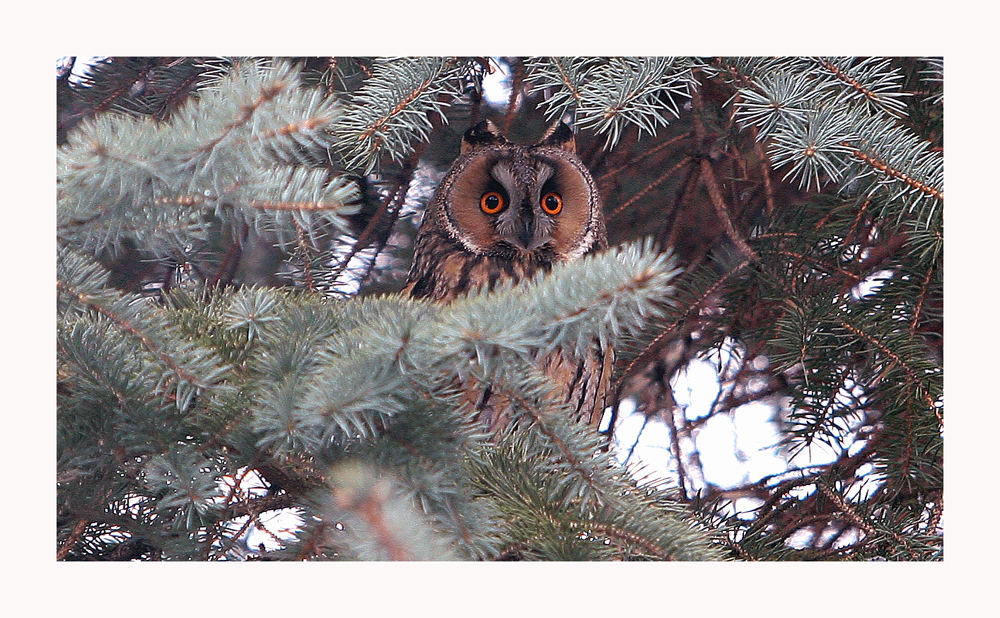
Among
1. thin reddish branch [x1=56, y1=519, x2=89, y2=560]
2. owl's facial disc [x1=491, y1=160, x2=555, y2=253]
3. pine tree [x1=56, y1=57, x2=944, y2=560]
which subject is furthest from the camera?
owl's facial disc [x1=491, y1=160, x2=555, y2=253]

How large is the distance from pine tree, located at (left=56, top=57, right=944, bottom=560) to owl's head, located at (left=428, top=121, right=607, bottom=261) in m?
0.05

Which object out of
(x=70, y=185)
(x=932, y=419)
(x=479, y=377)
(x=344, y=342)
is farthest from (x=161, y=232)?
(x=932, y=419)

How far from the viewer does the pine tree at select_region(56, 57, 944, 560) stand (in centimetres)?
76

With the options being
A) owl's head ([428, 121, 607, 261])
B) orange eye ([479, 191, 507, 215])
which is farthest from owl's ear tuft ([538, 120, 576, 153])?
orange eye ([479, 191, 507, 215])

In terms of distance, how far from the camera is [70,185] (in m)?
0.78

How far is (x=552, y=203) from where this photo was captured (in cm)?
141

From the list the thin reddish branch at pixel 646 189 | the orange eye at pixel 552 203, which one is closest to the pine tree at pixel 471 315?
the thin reddish branch at pixel 646 189

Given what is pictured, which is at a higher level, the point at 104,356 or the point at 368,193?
the point at 368,193

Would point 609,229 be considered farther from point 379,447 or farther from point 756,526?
point 379,447

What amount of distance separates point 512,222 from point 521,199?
4 cm

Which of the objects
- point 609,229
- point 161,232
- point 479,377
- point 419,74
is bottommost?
point 479,377

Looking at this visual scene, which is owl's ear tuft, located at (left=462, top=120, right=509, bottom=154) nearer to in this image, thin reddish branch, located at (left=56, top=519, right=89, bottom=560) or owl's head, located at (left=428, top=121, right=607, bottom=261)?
owl's head, located at (left=428, top=121, right=607, bottom=261)

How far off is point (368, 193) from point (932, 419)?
96cm

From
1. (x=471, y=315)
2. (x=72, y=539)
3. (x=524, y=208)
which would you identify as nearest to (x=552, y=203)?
(x=524, y=208)
